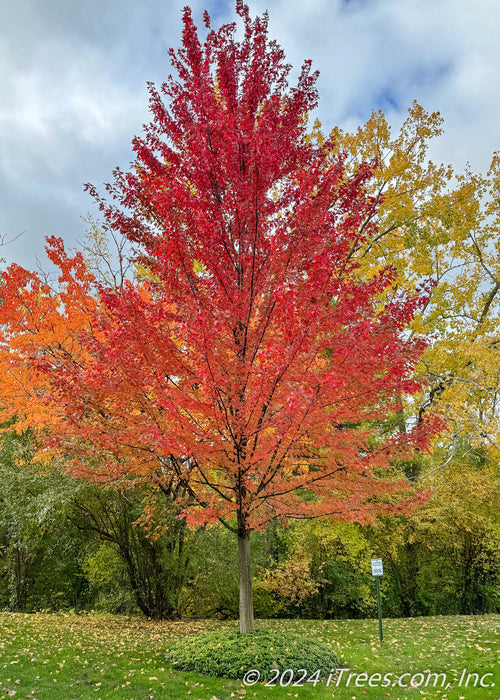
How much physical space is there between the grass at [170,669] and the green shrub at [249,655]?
229 mm

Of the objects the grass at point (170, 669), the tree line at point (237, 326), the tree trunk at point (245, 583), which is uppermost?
the tree line at point (237, 326)

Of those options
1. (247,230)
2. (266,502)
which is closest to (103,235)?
(247,230)

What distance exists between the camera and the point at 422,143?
41.7 feet

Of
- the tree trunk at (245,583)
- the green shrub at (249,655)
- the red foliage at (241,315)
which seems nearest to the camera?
the red foliage at (241,315)

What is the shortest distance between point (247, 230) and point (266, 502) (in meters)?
4.17

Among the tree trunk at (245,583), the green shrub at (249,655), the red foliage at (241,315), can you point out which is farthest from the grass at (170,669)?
the red foliage at (241,315)

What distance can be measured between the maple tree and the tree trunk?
0.50 meters

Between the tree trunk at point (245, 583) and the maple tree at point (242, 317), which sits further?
the tree trunk at point (245, 583)

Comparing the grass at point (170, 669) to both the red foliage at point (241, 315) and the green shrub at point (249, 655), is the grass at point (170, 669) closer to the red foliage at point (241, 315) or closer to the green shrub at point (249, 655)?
the green shrub at point (249, 655)

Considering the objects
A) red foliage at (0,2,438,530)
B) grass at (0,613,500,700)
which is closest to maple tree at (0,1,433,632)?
red foliage at (0,2,438,530)

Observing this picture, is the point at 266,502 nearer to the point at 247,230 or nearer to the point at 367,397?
the point at 367,397

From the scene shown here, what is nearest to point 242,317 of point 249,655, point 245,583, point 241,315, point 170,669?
point 241,315

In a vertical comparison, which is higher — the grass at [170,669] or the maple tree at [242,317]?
the maple tree at [242,317]

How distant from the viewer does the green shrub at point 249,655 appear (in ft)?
20.3
